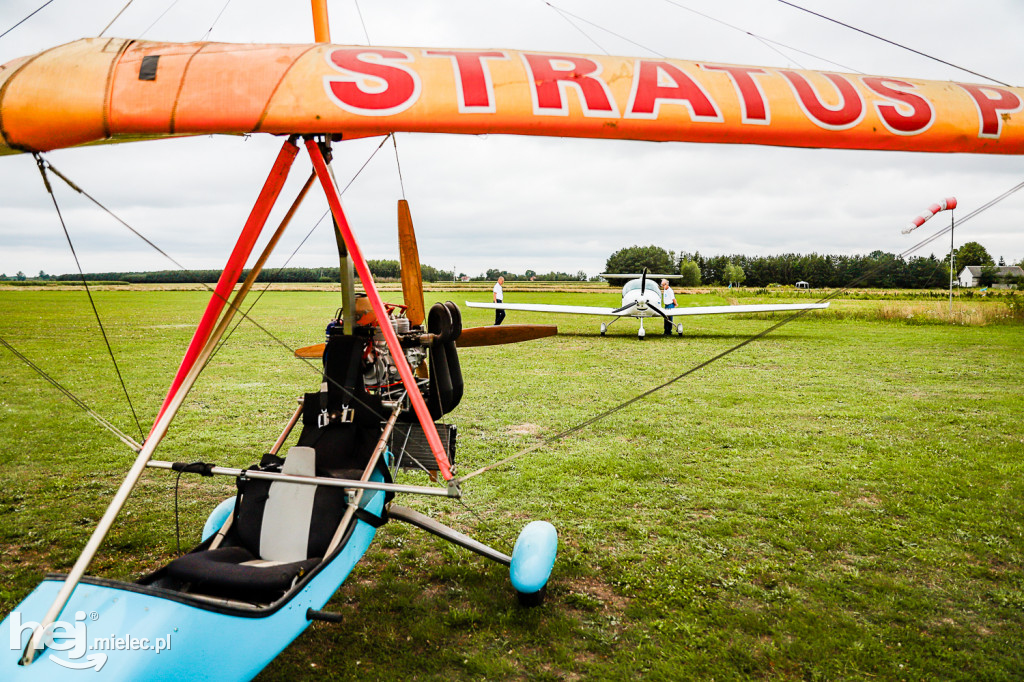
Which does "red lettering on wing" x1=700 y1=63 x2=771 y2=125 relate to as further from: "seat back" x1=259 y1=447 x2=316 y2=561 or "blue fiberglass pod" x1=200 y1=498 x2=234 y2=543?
"blue fiberglass pod" x1=200 y1=498 x2=234 y2=543

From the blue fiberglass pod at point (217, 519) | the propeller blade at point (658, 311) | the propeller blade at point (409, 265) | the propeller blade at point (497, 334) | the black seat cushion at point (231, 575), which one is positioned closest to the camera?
the black seat cushion at point (231, 575)

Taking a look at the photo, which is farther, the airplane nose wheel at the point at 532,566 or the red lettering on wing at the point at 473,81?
the airplane nose wheel at the point at 532,566

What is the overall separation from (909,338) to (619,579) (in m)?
15.4

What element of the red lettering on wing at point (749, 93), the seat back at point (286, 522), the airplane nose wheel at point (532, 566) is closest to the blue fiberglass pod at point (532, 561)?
the airplane nose wheel at point (532, 566)

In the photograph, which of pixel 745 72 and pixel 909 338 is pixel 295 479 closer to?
pixel 745 72

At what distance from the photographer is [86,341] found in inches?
609

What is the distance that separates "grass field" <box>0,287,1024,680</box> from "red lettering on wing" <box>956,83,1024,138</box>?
8.63ft

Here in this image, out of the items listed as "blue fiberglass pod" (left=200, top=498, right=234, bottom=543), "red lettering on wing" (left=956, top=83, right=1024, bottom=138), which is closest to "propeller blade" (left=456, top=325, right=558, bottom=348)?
"blue fiberglass pod" (left=200, top=498, right=234, bottom=543)

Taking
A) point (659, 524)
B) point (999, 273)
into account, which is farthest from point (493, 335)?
point (999, 273)

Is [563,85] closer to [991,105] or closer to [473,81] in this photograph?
[473,81]

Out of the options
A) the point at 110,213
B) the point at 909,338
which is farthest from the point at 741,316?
the point at 110,213

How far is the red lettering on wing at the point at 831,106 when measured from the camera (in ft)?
9.86

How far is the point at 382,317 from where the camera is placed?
2.87 m

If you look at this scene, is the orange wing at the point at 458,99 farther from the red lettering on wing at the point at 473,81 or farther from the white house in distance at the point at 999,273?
the white house in distance at the point at 999,273
